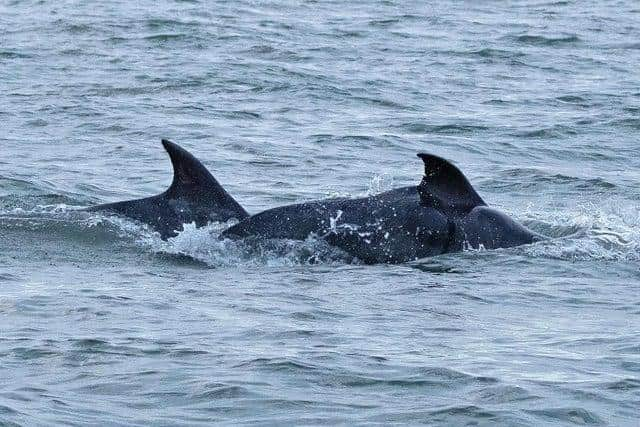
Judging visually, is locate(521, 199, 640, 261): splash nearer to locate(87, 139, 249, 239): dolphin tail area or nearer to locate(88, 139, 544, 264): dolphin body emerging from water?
locate(88, 139, 544, 264): dolphin body emerging from water

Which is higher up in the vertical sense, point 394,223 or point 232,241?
point 394,223

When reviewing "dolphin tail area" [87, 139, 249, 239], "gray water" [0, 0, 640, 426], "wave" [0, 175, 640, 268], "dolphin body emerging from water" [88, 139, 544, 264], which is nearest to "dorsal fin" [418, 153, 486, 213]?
"dolphin body emerging from water" [88, 139, 544, 264]

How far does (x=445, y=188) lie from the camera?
513 inches

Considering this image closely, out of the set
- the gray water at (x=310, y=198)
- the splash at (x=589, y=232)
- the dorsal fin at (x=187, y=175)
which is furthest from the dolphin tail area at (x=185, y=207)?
the splash at (x=589, y=232)

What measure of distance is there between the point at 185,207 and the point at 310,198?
2.97 m

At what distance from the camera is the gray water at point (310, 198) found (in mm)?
9164

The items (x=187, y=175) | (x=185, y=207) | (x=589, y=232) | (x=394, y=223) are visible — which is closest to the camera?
(x=394, y=223)

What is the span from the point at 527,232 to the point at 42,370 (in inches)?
219

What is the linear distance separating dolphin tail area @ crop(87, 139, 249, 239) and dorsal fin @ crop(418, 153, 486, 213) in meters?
1.81

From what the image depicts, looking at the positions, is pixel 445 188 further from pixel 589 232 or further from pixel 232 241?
pixel 589 232

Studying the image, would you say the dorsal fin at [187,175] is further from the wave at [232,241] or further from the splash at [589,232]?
the splash at [589,232]

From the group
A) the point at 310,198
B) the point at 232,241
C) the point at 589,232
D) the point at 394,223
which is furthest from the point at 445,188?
the point at 310,198

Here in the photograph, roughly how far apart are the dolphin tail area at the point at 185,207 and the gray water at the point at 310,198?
0.15 metres

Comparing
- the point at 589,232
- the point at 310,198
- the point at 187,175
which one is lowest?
the point at 310,198
